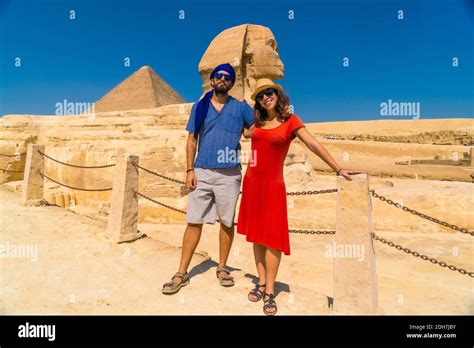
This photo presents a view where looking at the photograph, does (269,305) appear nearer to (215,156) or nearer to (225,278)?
(225,278)

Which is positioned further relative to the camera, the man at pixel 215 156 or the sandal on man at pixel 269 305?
the man at pixel 215 156

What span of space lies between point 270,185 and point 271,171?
110 millimetres

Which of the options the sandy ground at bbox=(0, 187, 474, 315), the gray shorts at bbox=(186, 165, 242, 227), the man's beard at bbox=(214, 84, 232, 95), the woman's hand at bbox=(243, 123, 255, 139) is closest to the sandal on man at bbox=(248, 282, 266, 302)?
the sandy ground at bbox=(0, 187, 474, 315)

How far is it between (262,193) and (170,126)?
8.93m

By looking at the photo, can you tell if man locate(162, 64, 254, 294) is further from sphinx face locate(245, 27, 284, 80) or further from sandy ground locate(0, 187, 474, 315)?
sphinx face locate(245, 27, 284, 80)

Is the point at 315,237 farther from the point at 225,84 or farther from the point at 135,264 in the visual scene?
the point at 225,84

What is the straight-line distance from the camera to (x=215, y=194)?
2969 mm

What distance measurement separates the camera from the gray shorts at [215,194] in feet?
9.67

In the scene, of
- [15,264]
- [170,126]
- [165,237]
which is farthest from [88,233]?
[170,126]

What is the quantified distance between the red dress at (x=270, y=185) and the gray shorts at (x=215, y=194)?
0.95 ft

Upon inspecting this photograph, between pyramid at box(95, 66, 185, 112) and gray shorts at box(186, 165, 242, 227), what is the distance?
16065 mm

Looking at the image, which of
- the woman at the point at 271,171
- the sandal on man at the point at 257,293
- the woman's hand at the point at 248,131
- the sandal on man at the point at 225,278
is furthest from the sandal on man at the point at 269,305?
the woman's hand at the point at 248,131

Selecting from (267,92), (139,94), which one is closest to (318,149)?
(267,92)

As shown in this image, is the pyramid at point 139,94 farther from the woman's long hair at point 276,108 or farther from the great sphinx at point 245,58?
the woman's long hair at point 276,108
